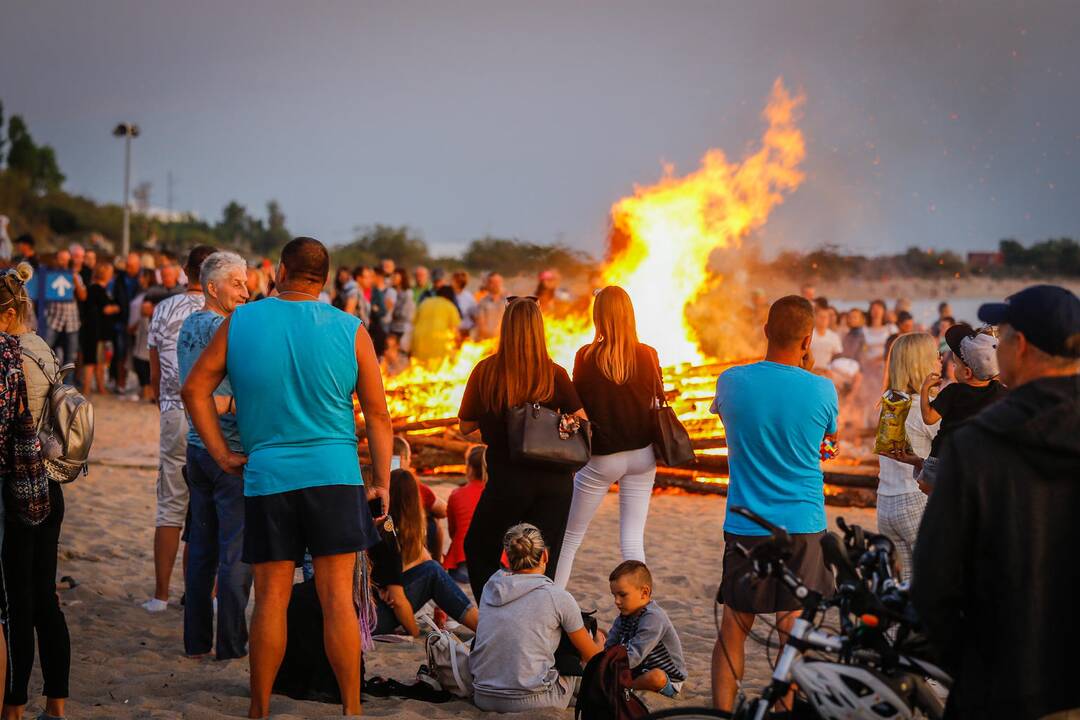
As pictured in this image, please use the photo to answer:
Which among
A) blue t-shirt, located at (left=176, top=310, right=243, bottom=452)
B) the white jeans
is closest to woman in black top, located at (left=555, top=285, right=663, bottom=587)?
the white jeans

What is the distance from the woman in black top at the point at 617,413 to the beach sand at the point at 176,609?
0.97 m

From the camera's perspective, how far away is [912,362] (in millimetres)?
6043

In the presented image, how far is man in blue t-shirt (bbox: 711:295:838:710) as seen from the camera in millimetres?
4695

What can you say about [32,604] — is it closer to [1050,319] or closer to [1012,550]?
[1012,550]

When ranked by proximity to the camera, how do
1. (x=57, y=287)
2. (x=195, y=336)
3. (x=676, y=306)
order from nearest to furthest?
(x=195, y=336)
(x=676, y=306)
(x=57, y=287)

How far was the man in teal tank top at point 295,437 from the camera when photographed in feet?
15.3

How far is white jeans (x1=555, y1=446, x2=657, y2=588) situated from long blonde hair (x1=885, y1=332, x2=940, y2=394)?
140cm

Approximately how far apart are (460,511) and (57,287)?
36.4 feet

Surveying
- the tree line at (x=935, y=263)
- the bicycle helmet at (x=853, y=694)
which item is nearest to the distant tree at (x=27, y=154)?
the tree line at (x=935, y=263)

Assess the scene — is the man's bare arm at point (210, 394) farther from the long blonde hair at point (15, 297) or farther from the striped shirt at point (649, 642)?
the striped shirt at point (649, 642)

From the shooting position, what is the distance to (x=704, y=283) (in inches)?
598

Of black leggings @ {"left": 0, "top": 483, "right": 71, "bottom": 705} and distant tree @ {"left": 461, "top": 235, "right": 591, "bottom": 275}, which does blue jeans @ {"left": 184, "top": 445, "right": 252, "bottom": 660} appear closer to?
black leggings @ {"left": 0, "top": 483, "right": 71, "bottom": 705}

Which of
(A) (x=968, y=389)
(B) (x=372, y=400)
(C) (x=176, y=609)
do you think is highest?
(A) (x=968, y=389)

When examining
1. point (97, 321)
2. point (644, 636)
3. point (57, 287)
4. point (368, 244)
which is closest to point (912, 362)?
point (644, 636)
